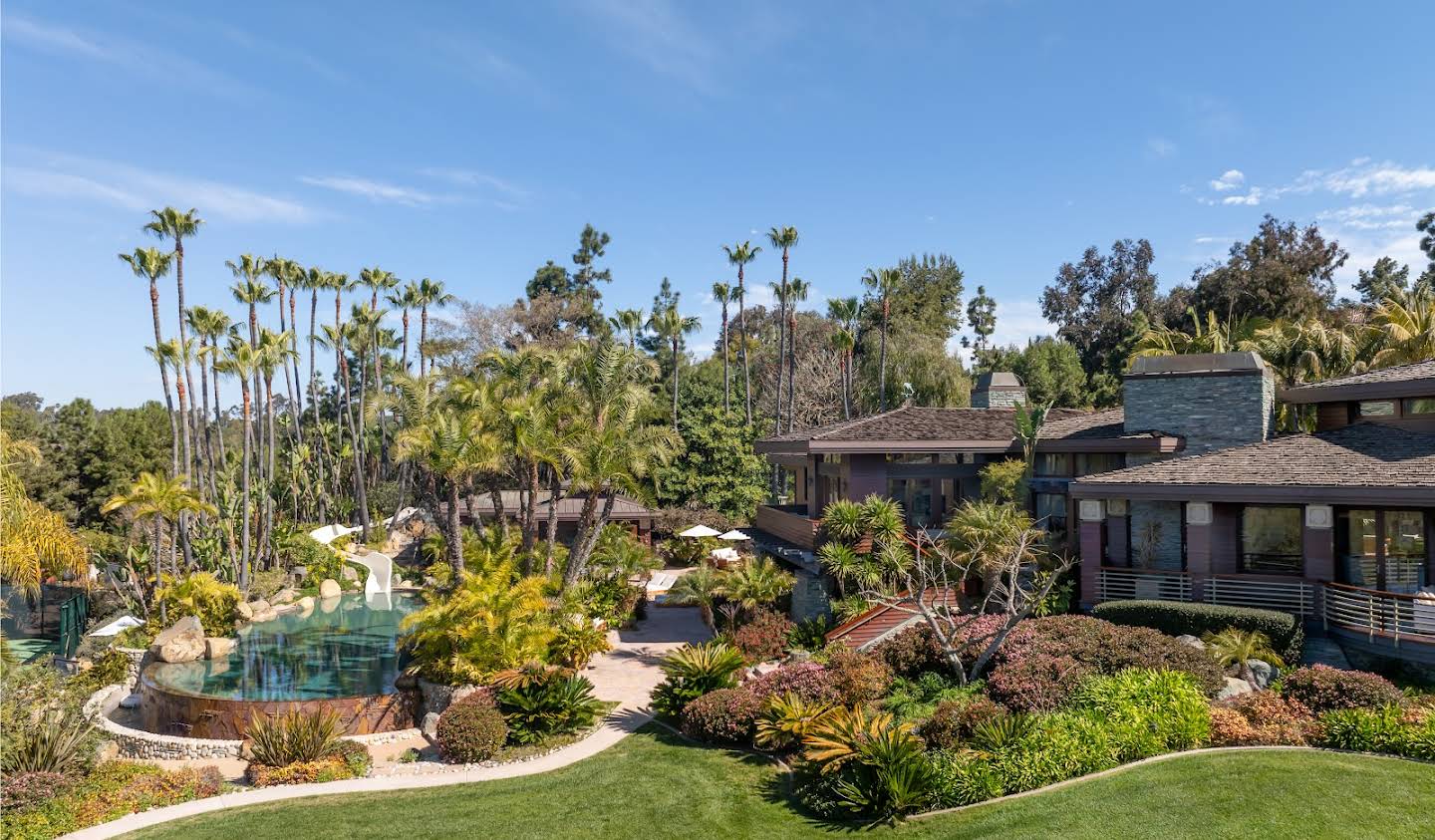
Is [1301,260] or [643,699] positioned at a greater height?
[1301,260]

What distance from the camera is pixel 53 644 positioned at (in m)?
33.9

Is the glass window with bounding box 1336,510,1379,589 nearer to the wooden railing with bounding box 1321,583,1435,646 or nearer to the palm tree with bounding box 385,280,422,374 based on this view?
the wooden railing with bounding box 1321,583,1435,646

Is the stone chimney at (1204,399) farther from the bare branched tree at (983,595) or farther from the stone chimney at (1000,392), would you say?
the stone chimney at (1000,392)

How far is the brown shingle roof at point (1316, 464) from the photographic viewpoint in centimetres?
1912

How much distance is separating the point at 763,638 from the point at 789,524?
6025 millimetres

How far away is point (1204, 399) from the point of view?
25047 millimetres

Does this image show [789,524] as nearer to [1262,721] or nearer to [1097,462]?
[1097,462]

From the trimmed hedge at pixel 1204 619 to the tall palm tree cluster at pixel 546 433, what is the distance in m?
15.2

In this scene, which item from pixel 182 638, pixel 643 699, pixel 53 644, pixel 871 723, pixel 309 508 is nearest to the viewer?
pixel 871 723

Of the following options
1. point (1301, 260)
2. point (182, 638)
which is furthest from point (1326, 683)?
point (1301, 260)

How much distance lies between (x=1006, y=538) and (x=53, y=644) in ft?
118

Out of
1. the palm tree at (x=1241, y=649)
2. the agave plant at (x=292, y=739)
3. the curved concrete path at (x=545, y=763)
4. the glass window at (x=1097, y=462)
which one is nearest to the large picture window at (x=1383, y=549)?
the palm tree at (x=1241, y=649)

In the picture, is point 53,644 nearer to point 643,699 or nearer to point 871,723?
point 643,699

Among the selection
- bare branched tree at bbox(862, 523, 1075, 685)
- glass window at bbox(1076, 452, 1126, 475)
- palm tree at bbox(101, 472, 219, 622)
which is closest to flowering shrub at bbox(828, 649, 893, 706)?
bare branched tree at bbox(862, 523, 1075, 685)
